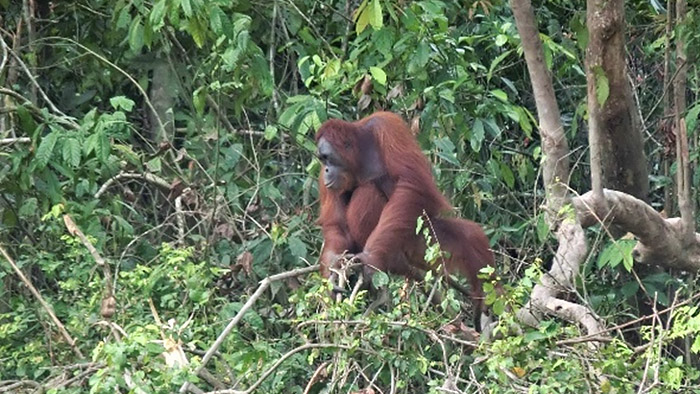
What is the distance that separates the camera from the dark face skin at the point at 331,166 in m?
6.29

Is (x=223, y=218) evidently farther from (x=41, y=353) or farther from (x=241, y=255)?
(x=41, y=353)

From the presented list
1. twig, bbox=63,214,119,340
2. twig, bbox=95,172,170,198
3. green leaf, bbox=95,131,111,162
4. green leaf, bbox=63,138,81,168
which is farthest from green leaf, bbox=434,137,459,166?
twig, bbox=63,214,119,340

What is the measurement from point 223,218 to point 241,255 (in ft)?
1.70

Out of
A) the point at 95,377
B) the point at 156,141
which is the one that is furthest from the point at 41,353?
the point at 156,141

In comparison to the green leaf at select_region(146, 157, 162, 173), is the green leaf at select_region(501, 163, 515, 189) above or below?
above

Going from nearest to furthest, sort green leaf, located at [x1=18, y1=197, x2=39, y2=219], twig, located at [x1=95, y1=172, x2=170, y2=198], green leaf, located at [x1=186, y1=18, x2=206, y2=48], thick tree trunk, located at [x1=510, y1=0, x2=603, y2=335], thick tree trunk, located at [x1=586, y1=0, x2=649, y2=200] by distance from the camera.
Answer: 1. thick tree trunk, located at [x1=510, y1=0, x2=603, y2=335]
2. green leaf, located at [x1=186, y1=18, x2=206, y2=48]
3. thick tree trunk, located at [x1=586, y1=0, x2=649, y2=200]
4. green leaf, located at [x1=18, y1=197, x2=39, y2=219]
5. twig, located at [x1=95, y1=172, x2=170, y2=198]

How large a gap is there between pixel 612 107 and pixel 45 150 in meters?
2.84

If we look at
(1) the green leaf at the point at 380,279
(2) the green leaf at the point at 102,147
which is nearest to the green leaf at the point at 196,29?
(2) the green leaf at the point at 102,147

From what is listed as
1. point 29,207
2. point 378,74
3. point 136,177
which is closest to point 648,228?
point 378,74

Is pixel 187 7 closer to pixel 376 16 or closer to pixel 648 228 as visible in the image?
pixel 376 16

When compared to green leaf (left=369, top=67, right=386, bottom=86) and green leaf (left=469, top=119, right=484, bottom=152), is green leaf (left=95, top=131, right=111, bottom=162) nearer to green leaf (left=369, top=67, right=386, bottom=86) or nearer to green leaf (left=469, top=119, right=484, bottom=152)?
green leaf (left=369, top=67, right=386, bottom=86)

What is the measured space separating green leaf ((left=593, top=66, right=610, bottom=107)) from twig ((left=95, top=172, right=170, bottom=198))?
2332mm

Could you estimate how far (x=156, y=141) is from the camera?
7.51 m

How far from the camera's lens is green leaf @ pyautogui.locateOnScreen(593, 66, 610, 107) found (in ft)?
19.0
